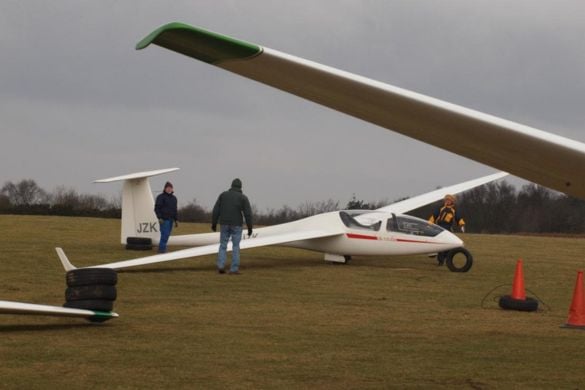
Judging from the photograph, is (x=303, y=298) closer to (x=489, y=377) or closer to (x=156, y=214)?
(x=489, y=377)

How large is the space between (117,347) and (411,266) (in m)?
13.5

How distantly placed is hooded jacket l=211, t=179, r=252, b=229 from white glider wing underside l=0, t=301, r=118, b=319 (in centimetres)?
803

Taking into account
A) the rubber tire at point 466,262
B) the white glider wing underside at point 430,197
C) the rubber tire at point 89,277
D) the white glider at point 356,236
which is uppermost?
the white glider wing underside at point 430,197

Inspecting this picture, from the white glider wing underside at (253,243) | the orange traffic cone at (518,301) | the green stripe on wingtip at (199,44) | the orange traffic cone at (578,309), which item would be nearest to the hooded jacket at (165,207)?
the white glider wing underside at (253,243)

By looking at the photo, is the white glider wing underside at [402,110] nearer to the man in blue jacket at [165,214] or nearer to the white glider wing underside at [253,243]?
the white glider wing underside at [253,243]

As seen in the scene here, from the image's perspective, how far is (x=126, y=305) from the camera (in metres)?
13.1

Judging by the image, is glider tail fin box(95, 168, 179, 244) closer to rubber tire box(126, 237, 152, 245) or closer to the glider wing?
rubber tire box(126, 237, 152, 245)

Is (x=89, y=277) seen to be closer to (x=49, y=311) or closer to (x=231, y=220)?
(x=49, y=311)

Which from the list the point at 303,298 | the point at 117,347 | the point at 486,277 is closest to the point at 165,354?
the point at 117,347

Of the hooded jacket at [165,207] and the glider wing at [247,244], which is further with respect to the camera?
the hooded jacket at [165,207]

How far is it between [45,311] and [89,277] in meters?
0.63

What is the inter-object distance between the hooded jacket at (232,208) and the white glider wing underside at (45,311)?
803cm

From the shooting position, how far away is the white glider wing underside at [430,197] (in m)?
26.4

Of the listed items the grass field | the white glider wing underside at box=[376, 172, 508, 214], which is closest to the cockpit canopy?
the grass field
